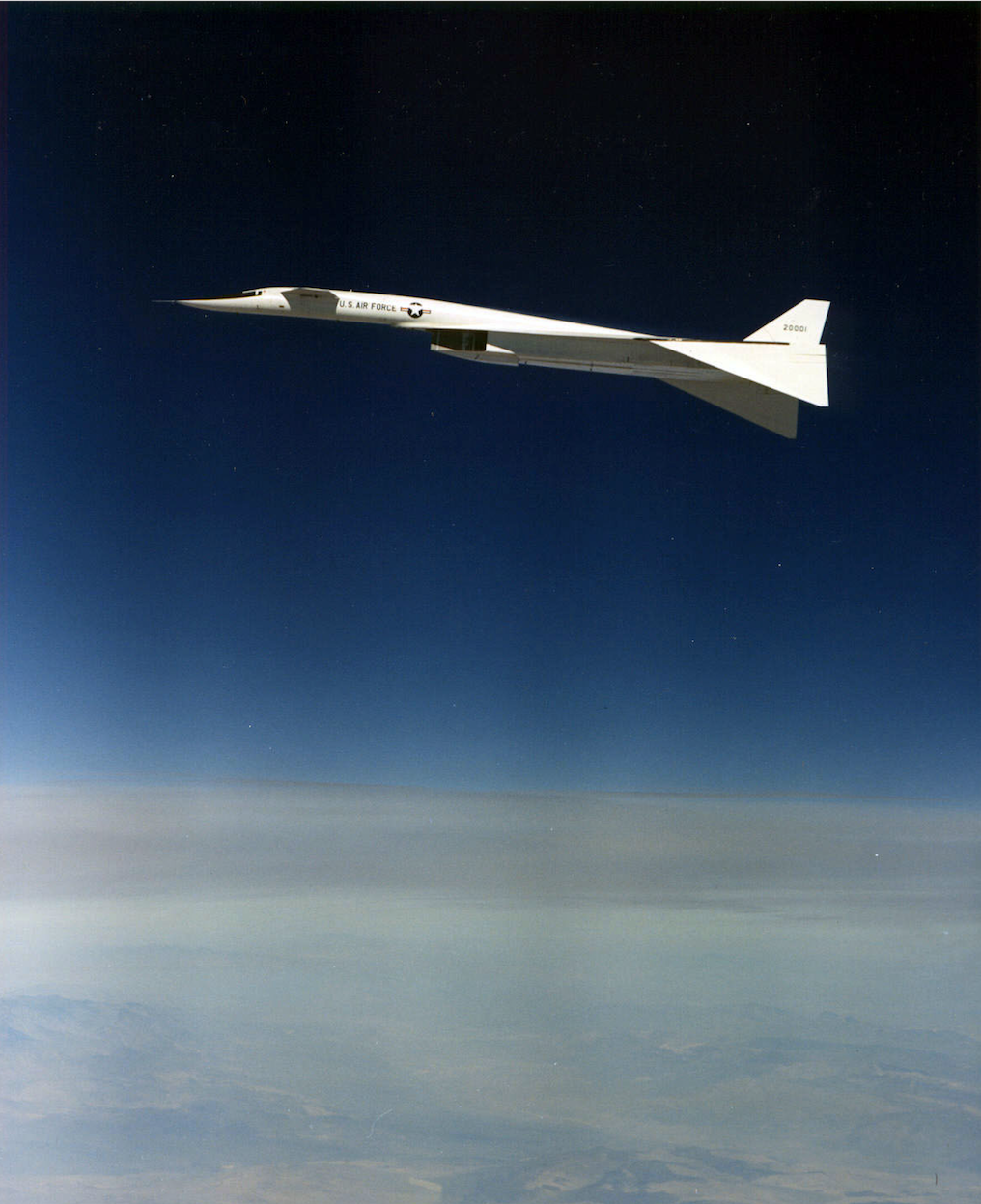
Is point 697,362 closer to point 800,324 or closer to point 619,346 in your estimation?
point 619,346

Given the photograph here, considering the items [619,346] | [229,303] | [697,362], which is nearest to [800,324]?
[697,362]

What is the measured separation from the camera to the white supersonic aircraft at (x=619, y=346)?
10.4 meters

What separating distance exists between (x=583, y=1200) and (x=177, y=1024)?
100.0 feet

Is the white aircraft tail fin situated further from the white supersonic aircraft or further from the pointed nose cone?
the pointed nose cone

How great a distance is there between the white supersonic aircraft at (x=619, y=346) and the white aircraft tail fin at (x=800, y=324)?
11mm

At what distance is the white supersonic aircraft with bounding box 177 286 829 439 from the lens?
1038 cm

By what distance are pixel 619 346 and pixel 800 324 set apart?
2154 millimetres

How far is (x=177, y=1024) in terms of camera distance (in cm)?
7106

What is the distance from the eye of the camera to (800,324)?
10.8m

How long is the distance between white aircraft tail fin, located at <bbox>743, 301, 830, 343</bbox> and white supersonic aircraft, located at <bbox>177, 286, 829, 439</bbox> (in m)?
0.01

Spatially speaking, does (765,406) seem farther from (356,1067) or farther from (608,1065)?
(356,1067)

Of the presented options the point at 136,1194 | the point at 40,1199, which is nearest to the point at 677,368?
the point at 40,1199

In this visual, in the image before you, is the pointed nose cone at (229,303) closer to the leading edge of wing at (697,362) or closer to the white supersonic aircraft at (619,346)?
the white supersonic aircraft at (619,346)

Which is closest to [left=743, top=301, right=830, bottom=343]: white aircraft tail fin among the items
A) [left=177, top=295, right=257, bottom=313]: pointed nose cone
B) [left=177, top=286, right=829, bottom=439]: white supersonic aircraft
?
[left=177, top=286, right=829, bottom=439]: white supersonic aircraft
